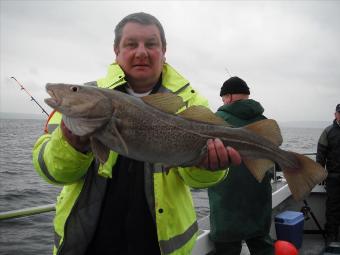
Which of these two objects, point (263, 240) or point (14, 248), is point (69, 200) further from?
point (14, 248)

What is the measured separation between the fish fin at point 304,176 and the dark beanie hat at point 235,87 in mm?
2226

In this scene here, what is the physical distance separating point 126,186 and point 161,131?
0.56 meters

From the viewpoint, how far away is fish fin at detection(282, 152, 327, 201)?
343 centimetres

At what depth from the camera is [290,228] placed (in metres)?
7.04

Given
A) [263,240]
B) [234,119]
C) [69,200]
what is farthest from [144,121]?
[263,240]

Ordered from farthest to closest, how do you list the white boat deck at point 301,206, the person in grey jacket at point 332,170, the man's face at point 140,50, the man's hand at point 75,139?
the person in grey jacket at point 332,170, the white boat deck at point 301,206, the man's face at point 140,50, the man's hand at point 75,139

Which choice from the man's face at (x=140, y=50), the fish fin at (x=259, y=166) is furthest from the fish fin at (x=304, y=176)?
the man's face at (x=140, y=50)

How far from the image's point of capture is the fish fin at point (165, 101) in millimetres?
2803

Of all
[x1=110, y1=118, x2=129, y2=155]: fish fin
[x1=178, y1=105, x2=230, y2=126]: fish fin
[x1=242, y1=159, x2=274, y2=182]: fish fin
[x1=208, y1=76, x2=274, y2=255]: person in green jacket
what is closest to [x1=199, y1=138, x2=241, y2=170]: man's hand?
[x1=178, y1=105, x2=230, y2=126]: fish fin

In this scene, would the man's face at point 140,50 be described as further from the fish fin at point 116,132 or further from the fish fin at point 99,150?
the fish fin at point 99,150

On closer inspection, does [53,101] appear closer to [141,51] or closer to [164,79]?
[141,51]

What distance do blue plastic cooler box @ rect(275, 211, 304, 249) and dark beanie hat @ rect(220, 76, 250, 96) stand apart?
301cm

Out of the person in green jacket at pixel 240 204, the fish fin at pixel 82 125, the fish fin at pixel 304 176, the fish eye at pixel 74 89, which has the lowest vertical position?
the person in green jacket at pixel 240 204

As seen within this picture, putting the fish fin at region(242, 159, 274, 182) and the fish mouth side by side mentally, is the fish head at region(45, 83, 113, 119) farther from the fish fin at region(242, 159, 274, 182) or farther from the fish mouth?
the fish fin at region(242, 159, 274, 182)
